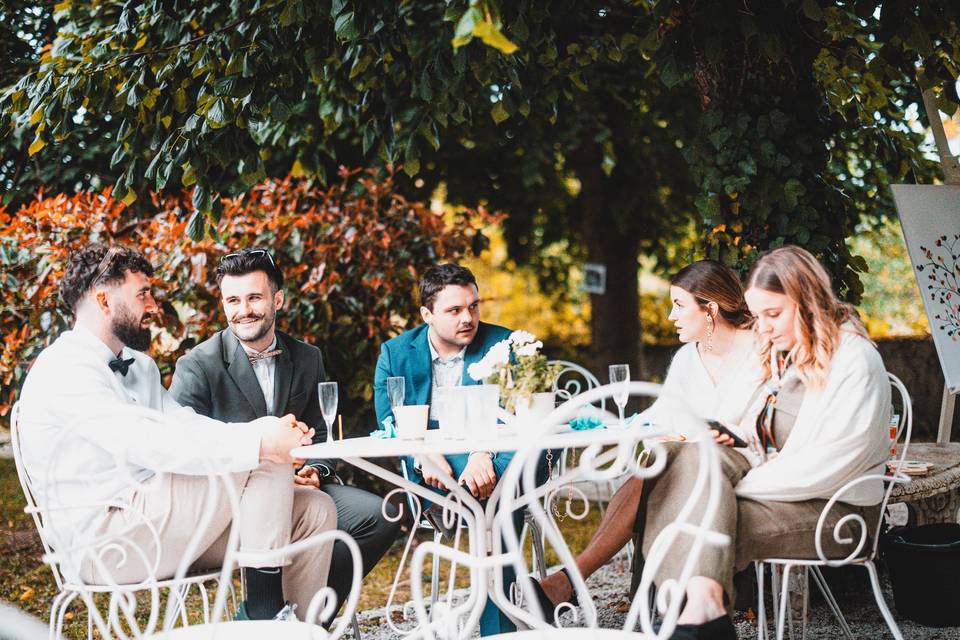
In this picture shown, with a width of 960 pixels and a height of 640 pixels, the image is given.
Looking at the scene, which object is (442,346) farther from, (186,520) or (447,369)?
(186,520)

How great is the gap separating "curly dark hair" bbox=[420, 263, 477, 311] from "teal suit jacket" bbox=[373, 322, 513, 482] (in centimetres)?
19

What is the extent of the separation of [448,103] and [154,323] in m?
2.24

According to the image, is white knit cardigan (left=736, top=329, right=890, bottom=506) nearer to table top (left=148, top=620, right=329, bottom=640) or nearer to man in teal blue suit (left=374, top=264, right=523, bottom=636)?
man in teal blue suit (left=374, top=264, right=523, bottom=636)

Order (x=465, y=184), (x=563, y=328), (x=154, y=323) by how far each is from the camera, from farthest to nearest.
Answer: (x=563, y=328) < (x=465, y=184) < (x=154, y=323)

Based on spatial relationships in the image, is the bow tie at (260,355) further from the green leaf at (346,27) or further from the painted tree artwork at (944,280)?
the painted tree artwork at (944,280)

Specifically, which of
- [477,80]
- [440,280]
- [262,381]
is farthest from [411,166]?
[262,381]

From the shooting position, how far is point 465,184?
848cm

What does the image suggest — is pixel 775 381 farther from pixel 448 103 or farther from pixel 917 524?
pixel 448 103

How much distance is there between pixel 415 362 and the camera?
420cm

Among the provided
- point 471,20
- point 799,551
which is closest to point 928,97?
point 799,551

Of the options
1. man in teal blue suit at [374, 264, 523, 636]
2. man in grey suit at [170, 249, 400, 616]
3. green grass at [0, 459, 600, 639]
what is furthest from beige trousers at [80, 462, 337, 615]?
green grass at [0, 459, 600, 639]

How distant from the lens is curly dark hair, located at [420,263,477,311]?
407 centimetres

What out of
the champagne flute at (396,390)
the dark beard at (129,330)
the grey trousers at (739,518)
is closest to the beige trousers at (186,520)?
the champagne flute at (396,390)

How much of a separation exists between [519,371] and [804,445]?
3.09 ft
